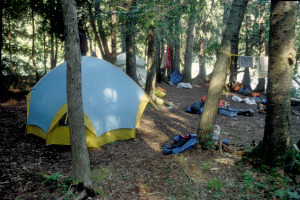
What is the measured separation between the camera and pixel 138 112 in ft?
21.3

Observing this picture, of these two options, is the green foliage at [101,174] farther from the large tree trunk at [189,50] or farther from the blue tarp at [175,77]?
the blue tarp at [175,77]

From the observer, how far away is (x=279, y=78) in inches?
149

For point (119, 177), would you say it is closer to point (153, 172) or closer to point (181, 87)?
point (153, 172)

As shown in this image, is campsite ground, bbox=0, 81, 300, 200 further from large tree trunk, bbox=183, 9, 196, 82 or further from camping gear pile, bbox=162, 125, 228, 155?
large tree trunk, bbox=183, 9, 196, 82

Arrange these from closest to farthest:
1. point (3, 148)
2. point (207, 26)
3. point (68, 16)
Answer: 1. point (68, 16)
2. point (3, 148)
3. point (207, 26)

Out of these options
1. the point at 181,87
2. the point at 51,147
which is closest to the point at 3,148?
the point at 51,147

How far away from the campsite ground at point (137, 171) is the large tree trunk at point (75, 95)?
1.46ft

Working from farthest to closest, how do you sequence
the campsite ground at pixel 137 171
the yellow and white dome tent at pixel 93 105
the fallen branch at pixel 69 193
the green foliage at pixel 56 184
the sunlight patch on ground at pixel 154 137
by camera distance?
1. the sunlight patch on ground at pixel 154 137
2. the yellow and white dome tent at pixel 93 105
3. the campsite ground at pixel 137 171
4. the green foliage at pixel 56 184
5. the fallen branch at pixel 69 193

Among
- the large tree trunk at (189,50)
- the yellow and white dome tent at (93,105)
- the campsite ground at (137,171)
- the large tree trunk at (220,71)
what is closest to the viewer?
the campsite ground at (137,171)

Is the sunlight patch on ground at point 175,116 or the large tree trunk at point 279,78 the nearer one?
the large tree trunk at point 279,78

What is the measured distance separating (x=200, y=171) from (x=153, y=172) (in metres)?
0.95

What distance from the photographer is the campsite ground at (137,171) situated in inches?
148

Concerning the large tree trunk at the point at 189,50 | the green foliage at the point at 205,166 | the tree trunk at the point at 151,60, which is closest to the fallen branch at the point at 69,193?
the green foliage at the point at 205,166

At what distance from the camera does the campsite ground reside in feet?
12.4
